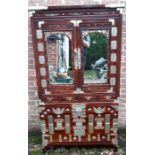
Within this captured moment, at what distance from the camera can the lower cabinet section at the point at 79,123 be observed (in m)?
3.05

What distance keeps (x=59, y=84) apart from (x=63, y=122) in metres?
0.42

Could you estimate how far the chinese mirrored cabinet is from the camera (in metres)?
2.75

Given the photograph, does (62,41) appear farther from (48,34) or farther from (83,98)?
(83,98)

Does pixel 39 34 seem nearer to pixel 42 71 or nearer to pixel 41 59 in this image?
pixel 41 59

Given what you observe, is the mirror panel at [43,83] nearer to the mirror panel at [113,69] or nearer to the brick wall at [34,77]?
the brick wall at [34,77]

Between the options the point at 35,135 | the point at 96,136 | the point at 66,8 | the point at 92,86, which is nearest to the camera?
the point at 66,8

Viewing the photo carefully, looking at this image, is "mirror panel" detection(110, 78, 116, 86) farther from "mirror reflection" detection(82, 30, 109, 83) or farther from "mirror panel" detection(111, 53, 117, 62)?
"mirror panel" detection(111, 53, 117, 62)

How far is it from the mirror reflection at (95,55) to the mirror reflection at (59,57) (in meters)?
0.16

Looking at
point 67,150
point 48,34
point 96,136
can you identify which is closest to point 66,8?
point 48,34

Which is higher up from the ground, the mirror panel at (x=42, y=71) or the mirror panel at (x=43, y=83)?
the mirror panel at (x=42, y=71)

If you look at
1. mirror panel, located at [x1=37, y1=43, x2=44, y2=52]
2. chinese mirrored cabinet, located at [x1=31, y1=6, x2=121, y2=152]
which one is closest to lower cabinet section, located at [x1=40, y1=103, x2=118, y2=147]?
chinese mirrored cabinet, located at [x1=31, y1=6, x2=121, y2=152]

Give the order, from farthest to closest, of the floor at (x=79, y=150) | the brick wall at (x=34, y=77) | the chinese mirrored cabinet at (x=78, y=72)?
the floor at (x=79, y=150) → the brick wall at (x=34, y=77) → the chinese mirrored cabinet at (x=78, y=72)

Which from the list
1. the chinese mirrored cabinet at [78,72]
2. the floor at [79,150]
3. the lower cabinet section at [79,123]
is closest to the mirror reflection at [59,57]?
the chinese mirrored cabinet at [78,72]

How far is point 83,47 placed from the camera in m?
2.85
